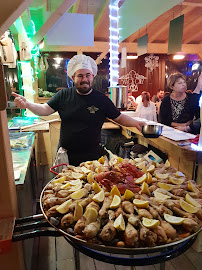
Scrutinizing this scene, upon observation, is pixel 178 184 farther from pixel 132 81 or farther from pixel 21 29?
pixel 132 81

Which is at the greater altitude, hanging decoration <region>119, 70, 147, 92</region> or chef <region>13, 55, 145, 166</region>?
hanging decoration <region>119, 70, 147, 92</region>

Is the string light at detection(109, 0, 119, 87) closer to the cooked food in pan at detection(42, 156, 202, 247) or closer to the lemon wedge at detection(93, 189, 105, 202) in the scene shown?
the cooked food in pan at detection(42, 156, 202, 247)

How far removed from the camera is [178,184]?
134cm

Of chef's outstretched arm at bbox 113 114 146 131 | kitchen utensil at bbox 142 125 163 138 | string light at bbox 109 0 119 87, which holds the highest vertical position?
string light at bbox 109 0 119 87

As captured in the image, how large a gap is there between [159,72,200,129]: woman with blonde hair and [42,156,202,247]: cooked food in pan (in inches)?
73.1

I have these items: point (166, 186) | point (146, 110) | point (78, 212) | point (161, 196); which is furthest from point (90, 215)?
point (146, 110)

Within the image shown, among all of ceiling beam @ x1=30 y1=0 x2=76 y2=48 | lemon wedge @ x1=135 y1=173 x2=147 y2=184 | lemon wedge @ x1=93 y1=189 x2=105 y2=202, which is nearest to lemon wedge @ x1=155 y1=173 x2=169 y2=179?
lemon wedge @ x1=135 y1=173 x2=147 y2=184

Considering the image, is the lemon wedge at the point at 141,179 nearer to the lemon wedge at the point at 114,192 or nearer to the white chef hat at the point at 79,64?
the lemon wedge at the point at 114,192

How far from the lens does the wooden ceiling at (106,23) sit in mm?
4520

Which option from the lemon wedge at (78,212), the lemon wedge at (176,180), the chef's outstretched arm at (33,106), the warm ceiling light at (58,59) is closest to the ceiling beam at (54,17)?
the chef's outstretched arm at (33,106)

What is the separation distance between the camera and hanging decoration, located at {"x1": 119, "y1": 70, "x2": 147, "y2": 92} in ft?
27.7

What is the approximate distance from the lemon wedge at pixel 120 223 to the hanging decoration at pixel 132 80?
7848 millimetres

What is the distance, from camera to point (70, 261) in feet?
7.38

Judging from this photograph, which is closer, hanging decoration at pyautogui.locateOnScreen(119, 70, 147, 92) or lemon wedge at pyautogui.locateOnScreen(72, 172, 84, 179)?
lemon wedge at pyautogui.locateOnScreen(72, 172, 84, 179)
